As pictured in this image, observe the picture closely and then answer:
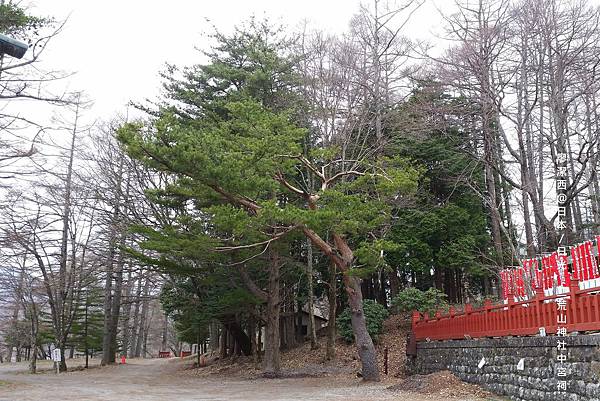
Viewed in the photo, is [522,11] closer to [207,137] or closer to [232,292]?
[207,137]

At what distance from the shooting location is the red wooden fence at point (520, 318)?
26.0ft

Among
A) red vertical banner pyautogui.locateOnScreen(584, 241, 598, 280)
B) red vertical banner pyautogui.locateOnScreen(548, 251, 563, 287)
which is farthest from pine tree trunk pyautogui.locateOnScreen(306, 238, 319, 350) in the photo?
red vertical banner pyautogui.locateOnScreen(584, 241, 598, 280)

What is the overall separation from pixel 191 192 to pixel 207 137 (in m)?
2.22

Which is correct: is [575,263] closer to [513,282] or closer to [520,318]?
[520,318]

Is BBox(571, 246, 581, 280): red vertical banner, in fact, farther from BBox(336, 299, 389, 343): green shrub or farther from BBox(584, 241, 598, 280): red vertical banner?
BBox(336, 299, 389, 343): green shrub

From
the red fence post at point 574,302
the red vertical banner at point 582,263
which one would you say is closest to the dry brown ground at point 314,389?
the red fence post at point 574,302

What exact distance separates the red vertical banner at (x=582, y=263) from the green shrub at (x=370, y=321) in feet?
33.4

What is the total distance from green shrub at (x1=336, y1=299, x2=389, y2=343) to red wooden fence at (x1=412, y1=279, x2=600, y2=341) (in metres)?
3.37

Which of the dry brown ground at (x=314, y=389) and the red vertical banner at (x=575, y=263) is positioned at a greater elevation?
the red vertical banner at (x=575, y=263)

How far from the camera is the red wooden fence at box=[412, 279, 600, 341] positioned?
7922 millimetres

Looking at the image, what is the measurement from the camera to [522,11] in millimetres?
14859

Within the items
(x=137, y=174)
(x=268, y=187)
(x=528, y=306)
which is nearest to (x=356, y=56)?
(x=268, y=187)

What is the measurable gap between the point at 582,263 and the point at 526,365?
2.04 m

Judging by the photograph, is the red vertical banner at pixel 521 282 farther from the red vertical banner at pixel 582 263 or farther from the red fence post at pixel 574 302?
the red fence post at pixel 574 302
